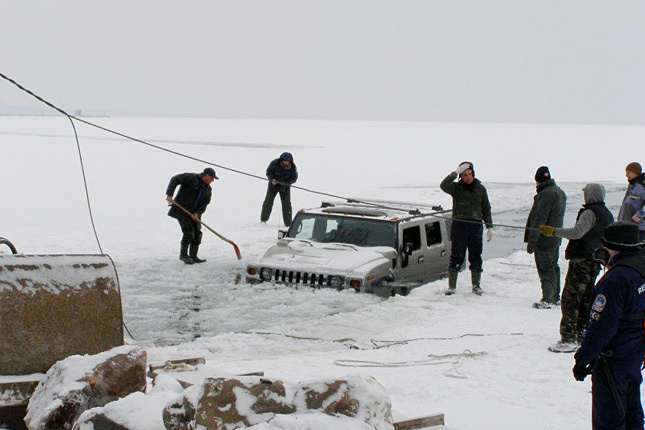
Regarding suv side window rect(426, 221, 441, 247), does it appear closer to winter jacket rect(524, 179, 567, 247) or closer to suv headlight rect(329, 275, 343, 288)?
suv headlight rect(329, 275, 343, 288)

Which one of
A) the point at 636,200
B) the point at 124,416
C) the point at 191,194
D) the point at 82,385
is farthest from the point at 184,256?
the point at 124,416

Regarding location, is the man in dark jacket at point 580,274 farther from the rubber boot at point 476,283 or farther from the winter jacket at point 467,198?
the rubber boot at point 476,283

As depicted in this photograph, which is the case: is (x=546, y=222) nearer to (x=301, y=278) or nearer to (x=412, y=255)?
(x=412, y=255)

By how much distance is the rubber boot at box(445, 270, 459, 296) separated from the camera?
12.0 metres

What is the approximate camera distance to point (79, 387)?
495cm

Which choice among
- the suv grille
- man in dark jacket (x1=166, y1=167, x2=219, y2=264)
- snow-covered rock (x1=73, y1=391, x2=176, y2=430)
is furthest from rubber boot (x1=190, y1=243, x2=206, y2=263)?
snow-covered rock (x1=73, y1=391, x2=176, y2=430)

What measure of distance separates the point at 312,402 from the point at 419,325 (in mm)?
5910

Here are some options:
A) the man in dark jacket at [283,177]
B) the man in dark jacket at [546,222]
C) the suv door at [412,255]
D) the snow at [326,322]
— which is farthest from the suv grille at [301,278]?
Result: the man in dark jacket at [283,177]

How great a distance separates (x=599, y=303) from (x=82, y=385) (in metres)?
3.10

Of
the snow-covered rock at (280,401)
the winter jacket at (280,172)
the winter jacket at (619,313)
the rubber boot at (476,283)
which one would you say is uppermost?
the winter jacket at (280,172)

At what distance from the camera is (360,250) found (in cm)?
1200

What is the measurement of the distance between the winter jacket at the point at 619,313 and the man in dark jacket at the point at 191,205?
1024 cm

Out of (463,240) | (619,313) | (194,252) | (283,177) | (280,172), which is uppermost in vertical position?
(280,172)

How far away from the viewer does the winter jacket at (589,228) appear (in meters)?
8.71
